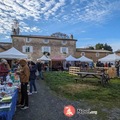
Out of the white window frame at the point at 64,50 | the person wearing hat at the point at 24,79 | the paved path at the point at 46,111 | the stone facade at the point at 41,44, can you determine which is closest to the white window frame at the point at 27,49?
the stone facade at the point at 41,44

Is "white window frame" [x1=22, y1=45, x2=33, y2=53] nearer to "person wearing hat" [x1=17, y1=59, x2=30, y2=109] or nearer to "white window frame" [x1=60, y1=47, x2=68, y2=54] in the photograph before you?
"white window frame" [x1=60, y1=47, x2=68, y2=54]

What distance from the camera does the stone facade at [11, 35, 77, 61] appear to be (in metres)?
40.7

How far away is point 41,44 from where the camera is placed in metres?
42.2

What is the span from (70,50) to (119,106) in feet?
122

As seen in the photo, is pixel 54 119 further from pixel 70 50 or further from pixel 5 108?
pixel 70 50

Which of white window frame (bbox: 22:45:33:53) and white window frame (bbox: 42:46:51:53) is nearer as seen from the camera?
white window frame (bbox: 22:45:33:53)

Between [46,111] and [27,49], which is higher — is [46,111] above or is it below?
below

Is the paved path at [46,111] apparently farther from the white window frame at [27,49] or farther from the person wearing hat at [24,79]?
the white window frame at [27,49]

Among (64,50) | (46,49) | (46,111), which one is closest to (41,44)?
(46,49)

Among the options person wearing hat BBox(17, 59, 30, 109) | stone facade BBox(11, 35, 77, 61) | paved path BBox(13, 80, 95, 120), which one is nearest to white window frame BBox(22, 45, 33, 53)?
stone facade BBox(11, 35, 77, 61)

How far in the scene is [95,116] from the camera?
5789mm

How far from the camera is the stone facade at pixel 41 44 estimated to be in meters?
40.7

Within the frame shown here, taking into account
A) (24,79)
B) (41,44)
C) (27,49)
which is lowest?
(24,79)

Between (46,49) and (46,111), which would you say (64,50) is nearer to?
(46,49)
